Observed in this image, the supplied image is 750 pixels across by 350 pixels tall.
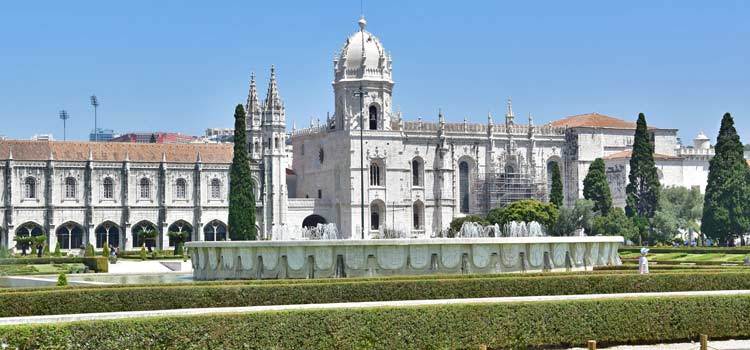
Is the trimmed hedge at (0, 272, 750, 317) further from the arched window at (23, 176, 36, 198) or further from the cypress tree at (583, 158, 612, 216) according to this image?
the arched window at (23, 176, 36, 198)

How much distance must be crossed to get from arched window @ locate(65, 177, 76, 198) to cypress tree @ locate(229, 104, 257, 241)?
43.6 ft

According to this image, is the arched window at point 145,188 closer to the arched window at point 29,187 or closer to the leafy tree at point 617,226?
the arched window at point 29,187

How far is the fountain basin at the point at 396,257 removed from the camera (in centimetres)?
3491

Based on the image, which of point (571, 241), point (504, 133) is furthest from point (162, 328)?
point (504, 133)

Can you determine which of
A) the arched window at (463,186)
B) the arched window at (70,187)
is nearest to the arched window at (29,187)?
the arched window at (70,187)

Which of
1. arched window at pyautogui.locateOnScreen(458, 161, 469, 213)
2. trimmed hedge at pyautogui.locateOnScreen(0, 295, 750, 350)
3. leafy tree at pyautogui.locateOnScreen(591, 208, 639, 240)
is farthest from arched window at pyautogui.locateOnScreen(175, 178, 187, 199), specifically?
trimmed hedge at pyautogui.locateOnScreen(0, 295, 750, 350)

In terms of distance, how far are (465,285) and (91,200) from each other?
5717 cm

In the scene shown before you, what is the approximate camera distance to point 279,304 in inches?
960

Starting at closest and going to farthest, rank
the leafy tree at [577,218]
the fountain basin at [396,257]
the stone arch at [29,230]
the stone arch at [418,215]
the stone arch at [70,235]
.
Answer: the fountain basin at [396,257] → the stone arch at [29,230] → the leafy tree at [577,218] → the stone arch at [70,235] → the stone arch at [418,215]

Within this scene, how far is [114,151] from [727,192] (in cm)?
4065

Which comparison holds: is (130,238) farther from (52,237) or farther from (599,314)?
(599,314)

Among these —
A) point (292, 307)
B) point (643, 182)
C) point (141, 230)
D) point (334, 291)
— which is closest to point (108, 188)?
point (141, 230)

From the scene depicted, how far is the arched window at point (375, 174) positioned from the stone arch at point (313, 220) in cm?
447

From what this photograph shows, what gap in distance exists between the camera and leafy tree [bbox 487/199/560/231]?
78.0 meters
